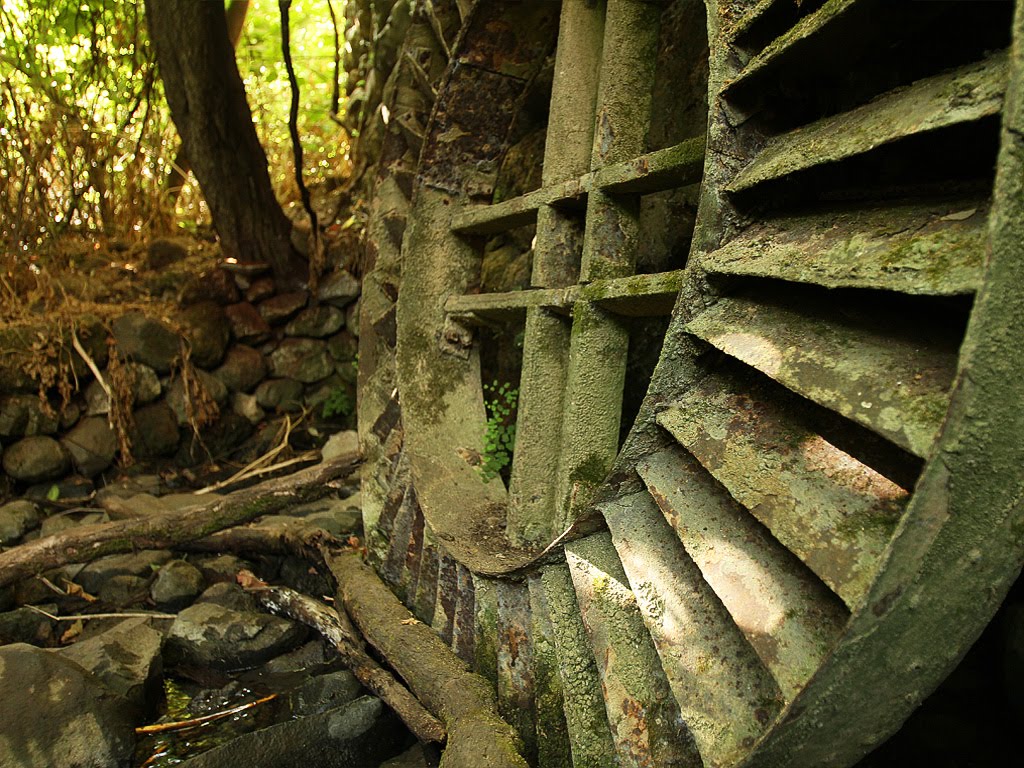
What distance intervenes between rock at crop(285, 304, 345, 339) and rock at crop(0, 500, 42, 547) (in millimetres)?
1891

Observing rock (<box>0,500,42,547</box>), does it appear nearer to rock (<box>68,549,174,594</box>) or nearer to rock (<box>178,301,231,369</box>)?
rock (<box>68,549,174,594</box>)

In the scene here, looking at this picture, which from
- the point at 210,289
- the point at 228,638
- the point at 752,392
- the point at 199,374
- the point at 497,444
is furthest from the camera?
the point at 210,289

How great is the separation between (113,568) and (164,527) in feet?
2.09

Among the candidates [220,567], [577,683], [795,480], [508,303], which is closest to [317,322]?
[220,567]

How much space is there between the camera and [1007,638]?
1820mm

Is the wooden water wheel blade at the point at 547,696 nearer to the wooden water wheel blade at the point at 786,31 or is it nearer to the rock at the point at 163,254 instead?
the wooden water wheel blade at the point at 786,31

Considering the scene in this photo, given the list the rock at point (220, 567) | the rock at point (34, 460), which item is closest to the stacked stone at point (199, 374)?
the rock at point (34, 460)

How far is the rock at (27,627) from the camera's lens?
9.99 feet

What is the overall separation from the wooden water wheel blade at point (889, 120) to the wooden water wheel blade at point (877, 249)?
10 cm

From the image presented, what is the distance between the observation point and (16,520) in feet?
13.1

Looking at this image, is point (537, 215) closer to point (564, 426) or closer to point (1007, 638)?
point (564, 426)

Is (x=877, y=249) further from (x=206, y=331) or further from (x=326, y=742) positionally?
(x=206, y=331)

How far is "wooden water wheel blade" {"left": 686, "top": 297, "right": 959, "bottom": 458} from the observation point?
94cm

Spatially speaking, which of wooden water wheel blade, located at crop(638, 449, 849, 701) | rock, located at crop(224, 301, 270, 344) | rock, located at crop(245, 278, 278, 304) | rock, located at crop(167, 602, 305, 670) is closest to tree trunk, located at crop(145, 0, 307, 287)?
rock, located at crop(245, 278, 278, 304)
